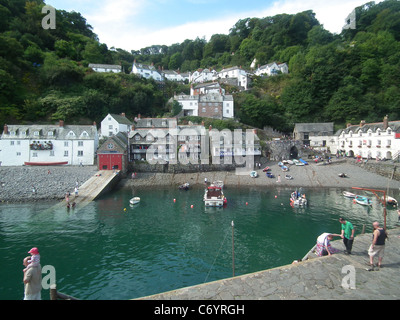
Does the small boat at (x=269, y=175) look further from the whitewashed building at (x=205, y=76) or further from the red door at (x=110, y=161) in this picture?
the whitewashed building at (x=205, y=76)

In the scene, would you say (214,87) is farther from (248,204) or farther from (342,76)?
(248,204)

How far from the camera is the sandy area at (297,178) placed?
3984 centimetres

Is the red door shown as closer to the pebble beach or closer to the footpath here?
the pebble beach

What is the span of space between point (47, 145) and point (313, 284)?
49.7 m

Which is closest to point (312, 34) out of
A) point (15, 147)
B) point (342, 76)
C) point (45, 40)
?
point (342, 76)

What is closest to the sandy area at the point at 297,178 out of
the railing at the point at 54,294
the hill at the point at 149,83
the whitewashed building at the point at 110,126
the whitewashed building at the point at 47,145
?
the whitewashed building at the point at 47,145

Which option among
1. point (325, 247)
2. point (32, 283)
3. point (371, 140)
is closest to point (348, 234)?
point (325, 247)

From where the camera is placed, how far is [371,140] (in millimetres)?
49750

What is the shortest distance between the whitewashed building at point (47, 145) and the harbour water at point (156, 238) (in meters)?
15.9

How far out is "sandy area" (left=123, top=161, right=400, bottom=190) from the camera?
3984 centimetres

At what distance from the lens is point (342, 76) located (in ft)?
220

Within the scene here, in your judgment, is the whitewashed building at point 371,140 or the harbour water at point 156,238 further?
the whitewashed building at point 371,140

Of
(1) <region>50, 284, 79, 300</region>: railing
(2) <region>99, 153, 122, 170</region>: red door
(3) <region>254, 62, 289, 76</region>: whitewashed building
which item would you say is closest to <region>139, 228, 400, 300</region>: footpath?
(1) <region>50, 284, 79, 300</region>: railing
